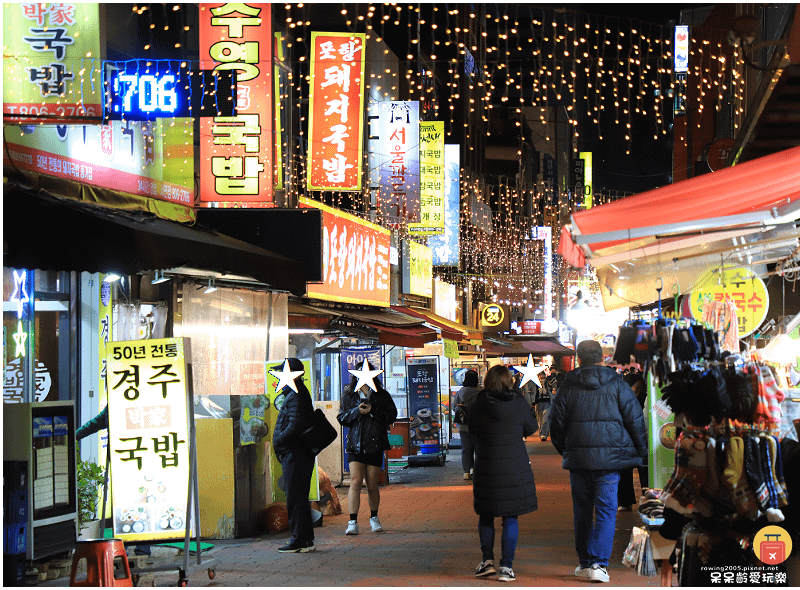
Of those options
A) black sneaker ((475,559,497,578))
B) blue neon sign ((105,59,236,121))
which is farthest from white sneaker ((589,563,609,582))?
blue neon sign ((105,59,236,121))

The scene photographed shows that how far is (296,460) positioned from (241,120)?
4950 mm

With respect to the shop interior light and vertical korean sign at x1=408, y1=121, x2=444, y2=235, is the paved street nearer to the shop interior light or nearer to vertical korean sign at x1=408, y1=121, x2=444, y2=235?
the shop interior light

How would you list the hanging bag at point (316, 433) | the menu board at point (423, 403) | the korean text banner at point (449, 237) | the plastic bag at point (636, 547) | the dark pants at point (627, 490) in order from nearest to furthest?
the plastic bag at point (636, 547), the hanging bag at point (316, 433), the dark pants at point (627, 490), the menu board at point (423, 403), the korean text banner at point (449, 237)

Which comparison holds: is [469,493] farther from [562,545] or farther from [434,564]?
[434,564]

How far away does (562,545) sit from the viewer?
10.3m

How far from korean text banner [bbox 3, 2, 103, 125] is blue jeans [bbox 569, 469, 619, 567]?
597 centimetres

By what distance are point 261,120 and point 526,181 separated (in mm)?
55409

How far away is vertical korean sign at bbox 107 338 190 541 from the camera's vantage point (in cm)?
800

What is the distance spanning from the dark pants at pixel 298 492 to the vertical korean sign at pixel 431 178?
47.0 feet

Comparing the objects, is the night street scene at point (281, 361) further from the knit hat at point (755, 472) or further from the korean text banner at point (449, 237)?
the korean text banner at point (449, 237)

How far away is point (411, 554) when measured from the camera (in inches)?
390

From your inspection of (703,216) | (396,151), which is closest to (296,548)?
(703,216)

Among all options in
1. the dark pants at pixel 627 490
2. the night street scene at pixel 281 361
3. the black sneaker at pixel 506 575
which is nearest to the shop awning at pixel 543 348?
the night street scene at pixel 281 361

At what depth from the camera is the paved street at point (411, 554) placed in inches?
337
